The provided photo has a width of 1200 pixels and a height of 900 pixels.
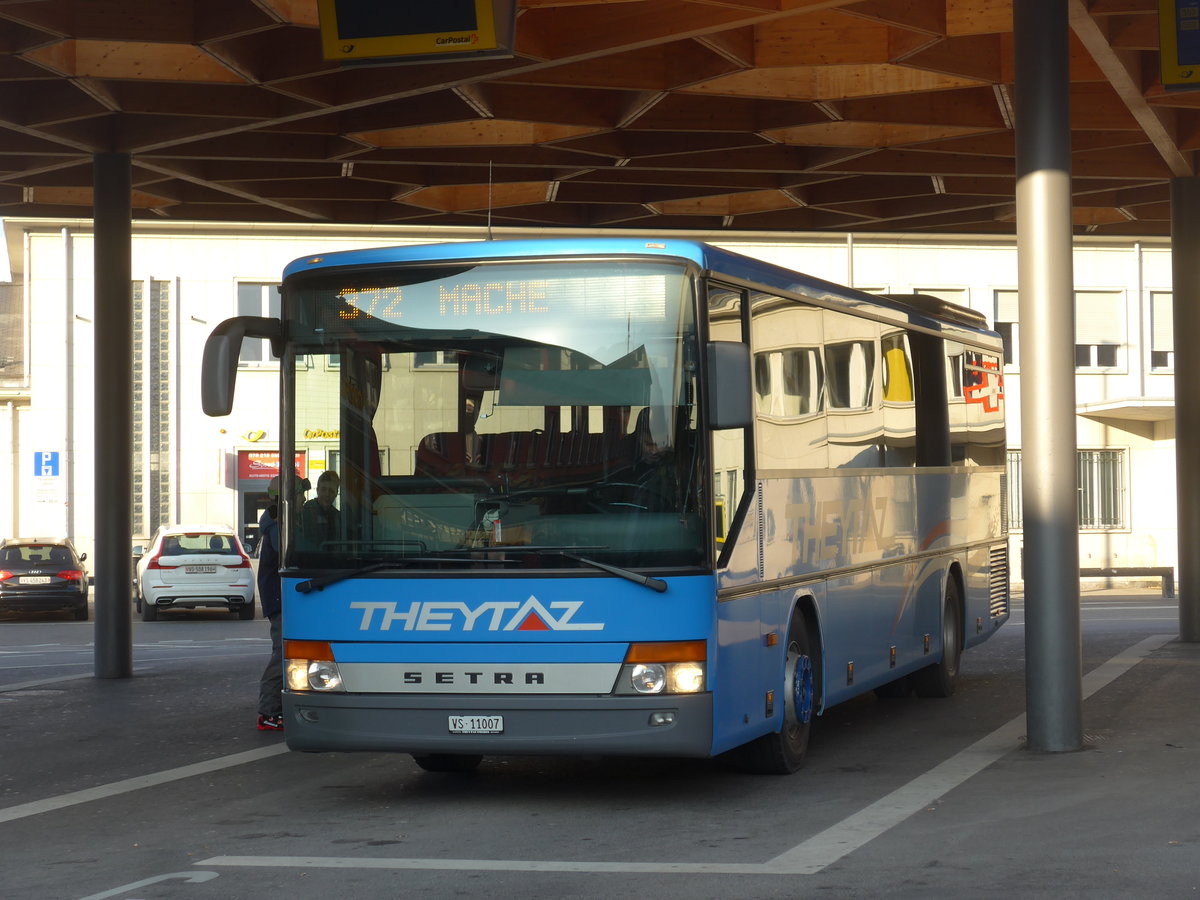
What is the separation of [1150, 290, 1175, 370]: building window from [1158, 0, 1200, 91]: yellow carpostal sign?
3030cm

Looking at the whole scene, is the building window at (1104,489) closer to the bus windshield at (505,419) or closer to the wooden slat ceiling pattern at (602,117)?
the wooden slat ceiling pattern at (602,117)

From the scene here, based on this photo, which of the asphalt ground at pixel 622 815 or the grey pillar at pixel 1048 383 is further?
the grey pillar at pixel 1048 383

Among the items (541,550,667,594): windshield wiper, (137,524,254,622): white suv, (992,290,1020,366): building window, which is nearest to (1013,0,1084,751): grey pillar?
(541,550,667,594): windshield wiper

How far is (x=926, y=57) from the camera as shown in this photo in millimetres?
14688

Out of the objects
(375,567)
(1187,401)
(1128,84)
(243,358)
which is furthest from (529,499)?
(243,358)

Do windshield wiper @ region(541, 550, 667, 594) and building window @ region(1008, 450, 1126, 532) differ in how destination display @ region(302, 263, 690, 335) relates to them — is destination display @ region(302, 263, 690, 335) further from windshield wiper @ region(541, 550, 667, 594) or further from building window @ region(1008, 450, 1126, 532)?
building window @ region(1008, 450, 1126, 532)

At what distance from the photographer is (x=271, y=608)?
12.9 metres

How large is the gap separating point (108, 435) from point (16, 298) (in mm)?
25807

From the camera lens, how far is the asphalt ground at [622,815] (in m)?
7.45

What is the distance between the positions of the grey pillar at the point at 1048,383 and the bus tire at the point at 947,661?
3624 mm

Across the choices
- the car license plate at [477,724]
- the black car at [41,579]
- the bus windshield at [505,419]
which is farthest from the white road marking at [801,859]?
the black car at [41,579]

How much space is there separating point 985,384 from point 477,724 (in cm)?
903

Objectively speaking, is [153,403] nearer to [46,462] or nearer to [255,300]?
[46,462]

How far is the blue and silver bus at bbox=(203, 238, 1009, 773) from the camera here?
902 cm
